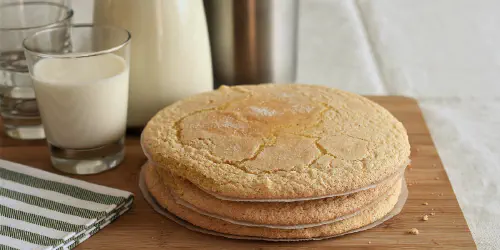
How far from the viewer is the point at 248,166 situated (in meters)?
0.92

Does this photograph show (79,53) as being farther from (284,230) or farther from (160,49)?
(284,230)

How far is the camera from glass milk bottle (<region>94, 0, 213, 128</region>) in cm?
114

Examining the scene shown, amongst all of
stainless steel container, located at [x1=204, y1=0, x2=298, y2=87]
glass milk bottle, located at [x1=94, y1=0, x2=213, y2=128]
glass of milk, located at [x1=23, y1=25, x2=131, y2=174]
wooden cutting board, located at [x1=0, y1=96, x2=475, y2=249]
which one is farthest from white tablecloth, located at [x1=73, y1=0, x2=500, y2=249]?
glass of milk, located at [x1=23, y1=25, x2=131, y2=174]

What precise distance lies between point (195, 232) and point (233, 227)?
6 cm

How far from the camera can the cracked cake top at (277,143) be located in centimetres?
90

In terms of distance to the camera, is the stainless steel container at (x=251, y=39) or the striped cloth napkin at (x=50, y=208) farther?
the stainless steel container at (x=251, y=39)

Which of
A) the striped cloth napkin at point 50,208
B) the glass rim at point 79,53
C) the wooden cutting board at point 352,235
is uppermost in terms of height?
the glass rim at point 79,53

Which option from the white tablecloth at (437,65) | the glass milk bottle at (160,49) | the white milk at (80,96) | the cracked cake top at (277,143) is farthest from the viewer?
the white tablecloth at (437,65)

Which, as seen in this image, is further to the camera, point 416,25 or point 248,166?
point 416,25

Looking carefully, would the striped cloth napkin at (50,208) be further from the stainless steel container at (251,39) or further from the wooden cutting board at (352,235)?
the stainless steel container at (251,39)

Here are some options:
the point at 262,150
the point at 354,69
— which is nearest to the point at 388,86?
the point at 354,69

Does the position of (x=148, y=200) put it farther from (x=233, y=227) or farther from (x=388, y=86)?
(x=388, y=86)

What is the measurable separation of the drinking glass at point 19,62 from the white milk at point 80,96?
140mm

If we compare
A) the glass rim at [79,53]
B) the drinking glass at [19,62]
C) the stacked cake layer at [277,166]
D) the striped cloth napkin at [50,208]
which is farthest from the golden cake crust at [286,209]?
the drinking glass at [19,62]
